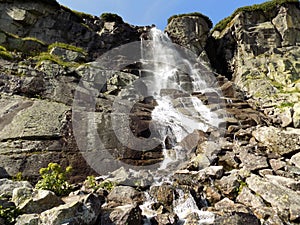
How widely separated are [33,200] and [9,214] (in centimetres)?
55

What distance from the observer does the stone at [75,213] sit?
538 cm

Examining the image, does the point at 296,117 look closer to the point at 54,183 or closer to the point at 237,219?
the point at 237,219

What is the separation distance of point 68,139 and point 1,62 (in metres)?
8.89

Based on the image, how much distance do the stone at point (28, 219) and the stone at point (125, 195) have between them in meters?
2.47

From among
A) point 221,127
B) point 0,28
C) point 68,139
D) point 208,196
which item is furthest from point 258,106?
point 0,28

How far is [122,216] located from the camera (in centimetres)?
609

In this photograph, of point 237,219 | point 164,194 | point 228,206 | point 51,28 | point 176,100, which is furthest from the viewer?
point 51,28

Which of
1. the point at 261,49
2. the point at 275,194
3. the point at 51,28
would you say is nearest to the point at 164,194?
the point at 275,194

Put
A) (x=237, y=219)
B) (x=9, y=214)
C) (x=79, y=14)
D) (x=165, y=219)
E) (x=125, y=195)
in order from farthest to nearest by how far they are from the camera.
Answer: (x=79, y=14)
(x=125, y=195)
(x=165, y=219)
(x=237, y=219)
(x=9, y=214)

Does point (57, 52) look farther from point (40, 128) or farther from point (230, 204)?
point (230, 204)

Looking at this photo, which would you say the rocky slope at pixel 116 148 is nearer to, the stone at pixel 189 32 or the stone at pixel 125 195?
the stone at pixel 125 195

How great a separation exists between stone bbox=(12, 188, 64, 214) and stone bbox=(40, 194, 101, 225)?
517 mm

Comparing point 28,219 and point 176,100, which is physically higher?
point 176,100

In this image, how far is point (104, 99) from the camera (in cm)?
1498
